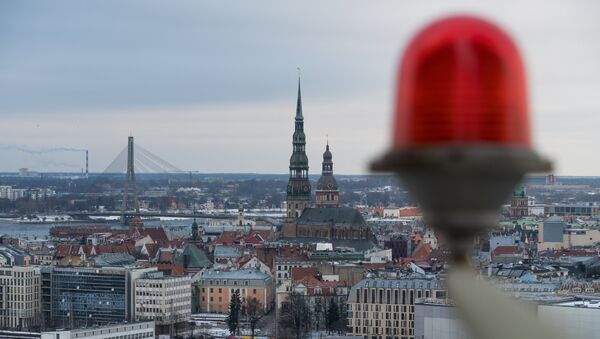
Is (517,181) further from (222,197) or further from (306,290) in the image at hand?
(222,197)

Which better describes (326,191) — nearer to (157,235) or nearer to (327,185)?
(327,185)

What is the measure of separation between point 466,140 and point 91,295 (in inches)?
1187

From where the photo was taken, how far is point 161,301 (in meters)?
30.5

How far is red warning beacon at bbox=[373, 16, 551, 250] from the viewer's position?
106 cm

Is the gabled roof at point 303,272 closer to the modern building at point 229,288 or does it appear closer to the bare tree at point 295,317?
the modern building at point 229,288

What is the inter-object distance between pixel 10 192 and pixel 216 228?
116ft

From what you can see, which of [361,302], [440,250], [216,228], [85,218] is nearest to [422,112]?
[361,302]

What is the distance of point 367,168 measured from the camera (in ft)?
3.70

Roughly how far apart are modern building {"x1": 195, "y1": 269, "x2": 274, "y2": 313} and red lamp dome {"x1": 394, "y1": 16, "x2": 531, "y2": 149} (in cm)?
3078

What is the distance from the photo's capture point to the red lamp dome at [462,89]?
107 centimetres

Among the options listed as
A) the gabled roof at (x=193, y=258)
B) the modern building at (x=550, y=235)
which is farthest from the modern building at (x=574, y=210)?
the gabled roof at (x=193, y=258)

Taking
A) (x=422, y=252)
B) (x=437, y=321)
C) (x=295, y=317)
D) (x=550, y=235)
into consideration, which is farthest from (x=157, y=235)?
(x=437, y=321)

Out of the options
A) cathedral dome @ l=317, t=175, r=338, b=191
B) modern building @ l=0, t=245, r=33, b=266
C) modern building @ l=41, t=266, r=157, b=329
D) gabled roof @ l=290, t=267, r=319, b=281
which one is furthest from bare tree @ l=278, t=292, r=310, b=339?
cathedral dome @ l=317, t=175, r=338, b=191

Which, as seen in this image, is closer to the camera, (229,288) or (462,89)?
(462,89)
